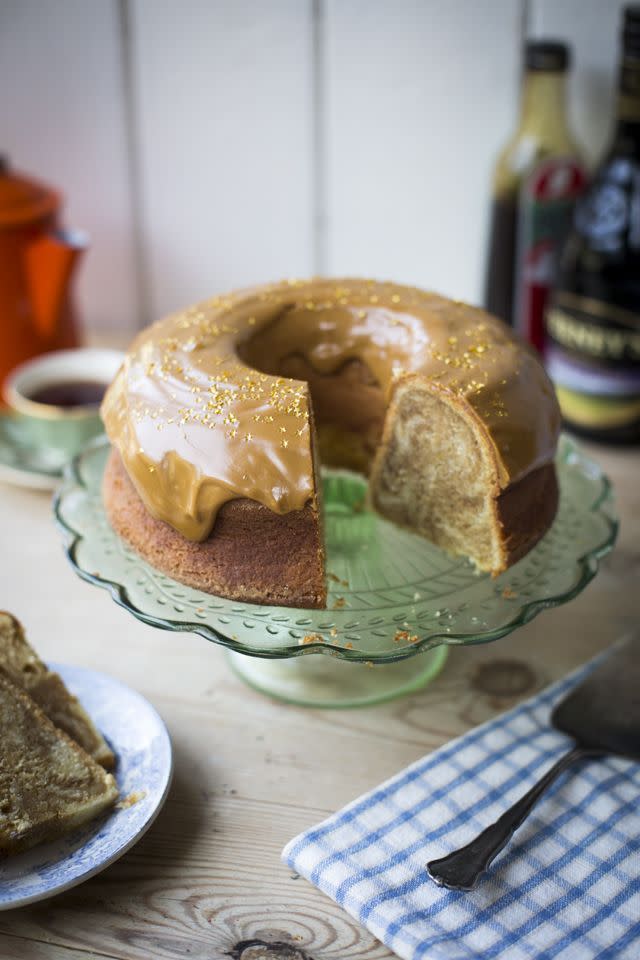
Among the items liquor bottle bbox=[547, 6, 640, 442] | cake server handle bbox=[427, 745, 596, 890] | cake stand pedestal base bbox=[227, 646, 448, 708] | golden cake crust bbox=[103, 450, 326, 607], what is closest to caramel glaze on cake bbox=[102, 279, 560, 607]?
golden cake crust bbox=[103, 450, 326, 607]

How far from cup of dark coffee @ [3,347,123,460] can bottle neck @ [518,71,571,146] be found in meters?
0.87

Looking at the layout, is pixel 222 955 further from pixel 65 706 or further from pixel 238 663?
pixel 238 663

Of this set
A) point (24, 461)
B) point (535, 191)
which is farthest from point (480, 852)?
point (535, 191)

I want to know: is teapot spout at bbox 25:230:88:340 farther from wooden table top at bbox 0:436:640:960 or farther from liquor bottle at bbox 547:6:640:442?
liquor bottle at bbox 547:6:640:442

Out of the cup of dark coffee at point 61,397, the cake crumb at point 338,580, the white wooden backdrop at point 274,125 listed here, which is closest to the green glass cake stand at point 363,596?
the cake crumb at point 338,580

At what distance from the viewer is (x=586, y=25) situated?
183cm

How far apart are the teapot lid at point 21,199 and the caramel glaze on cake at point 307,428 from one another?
23.1 inches

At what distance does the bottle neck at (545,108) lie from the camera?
1777mm

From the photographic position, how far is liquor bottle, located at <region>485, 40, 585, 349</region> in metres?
1.78

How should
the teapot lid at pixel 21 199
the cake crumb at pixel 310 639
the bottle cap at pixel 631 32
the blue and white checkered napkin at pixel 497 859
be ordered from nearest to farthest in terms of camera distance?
1. the blue and white checkered napkin at pixel 497 859
2. the cake crumb at pixel 310 639
3. the bottle cap at pixel 631 32
4. the teapot lid at pixel 21 199

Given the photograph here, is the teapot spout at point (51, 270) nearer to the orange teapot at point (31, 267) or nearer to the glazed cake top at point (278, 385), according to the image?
the orange teapot at point (31, 267)

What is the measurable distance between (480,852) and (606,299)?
1096 mm

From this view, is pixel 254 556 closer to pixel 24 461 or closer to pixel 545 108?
pixel 24 461

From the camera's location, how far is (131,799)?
3.45 ft
